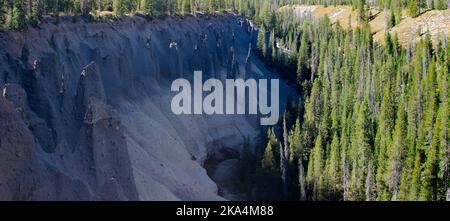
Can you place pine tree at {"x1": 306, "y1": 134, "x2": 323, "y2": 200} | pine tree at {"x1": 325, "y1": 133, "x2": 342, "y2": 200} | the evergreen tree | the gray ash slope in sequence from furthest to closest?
pine tree at {"x1": 306, "y1": 134, "x2": 323, "y2": 200} < pine tree at {"x1": 325, "y1": 133, "x2": 342, "y2": 200} < the evergreen tree < the gray ash slope

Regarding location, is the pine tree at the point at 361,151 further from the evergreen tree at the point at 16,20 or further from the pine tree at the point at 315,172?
the evergreen tree at the point at 16,20

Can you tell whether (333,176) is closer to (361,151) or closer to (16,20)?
(361,151)

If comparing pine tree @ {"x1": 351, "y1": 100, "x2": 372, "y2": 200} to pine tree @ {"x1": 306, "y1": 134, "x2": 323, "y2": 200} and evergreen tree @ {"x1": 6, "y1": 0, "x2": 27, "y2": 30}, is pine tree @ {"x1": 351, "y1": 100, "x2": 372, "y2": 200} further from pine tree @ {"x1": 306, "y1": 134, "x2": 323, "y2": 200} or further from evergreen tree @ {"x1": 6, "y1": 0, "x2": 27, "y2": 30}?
evergreen tree @ {"x1": 6, "y1": 0, "x2": 27, "y2": 30}

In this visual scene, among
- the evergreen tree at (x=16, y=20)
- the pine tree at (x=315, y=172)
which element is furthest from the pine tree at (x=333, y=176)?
the evergreen tree at (x=16, y=20)

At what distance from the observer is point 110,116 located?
3225cm

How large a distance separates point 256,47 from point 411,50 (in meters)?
35.0

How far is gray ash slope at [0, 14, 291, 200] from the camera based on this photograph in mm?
26391

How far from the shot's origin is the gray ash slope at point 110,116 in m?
26.4

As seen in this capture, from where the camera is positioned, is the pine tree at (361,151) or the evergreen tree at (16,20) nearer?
the evergreen tree at (16,20)

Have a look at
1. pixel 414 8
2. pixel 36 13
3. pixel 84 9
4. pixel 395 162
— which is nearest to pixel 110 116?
pixel 36 13

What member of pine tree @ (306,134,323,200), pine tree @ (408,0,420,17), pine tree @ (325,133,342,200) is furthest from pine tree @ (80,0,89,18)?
pine tree @ (408,0,420,17)
